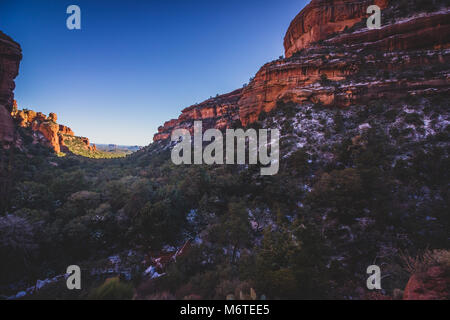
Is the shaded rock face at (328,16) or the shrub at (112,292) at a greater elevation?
the shaded rock face at (328,16)

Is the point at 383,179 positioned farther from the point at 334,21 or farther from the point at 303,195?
the point at 334,21

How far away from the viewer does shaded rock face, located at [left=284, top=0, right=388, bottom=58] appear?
24.8 metres

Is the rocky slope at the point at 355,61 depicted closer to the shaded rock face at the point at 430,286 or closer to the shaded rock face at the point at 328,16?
the shaded rock face at the point at 328,16

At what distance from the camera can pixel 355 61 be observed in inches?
778

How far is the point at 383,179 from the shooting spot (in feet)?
31.9

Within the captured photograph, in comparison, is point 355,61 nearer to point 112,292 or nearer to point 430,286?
point 430,286

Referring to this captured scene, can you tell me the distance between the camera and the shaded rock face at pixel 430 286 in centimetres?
381

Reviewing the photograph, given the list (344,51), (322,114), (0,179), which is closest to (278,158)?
(322,114)

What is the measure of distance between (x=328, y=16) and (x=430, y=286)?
3726 centimetres

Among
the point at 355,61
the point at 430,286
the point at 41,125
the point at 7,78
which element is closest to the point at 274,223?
the point at 430,286

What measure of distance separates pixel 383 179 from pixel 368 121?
916 cm

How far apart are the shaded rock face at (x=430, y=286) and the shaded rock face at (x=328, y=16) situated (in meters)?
33.0

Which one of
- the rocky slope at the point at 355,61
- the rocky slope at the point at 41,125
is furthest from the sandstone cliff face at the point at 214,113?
the rocky slope at the point at 41,125

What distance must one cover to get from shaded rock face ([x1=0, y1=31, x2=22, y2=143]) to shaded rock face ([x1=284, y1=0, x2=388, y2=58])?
1687 inches
